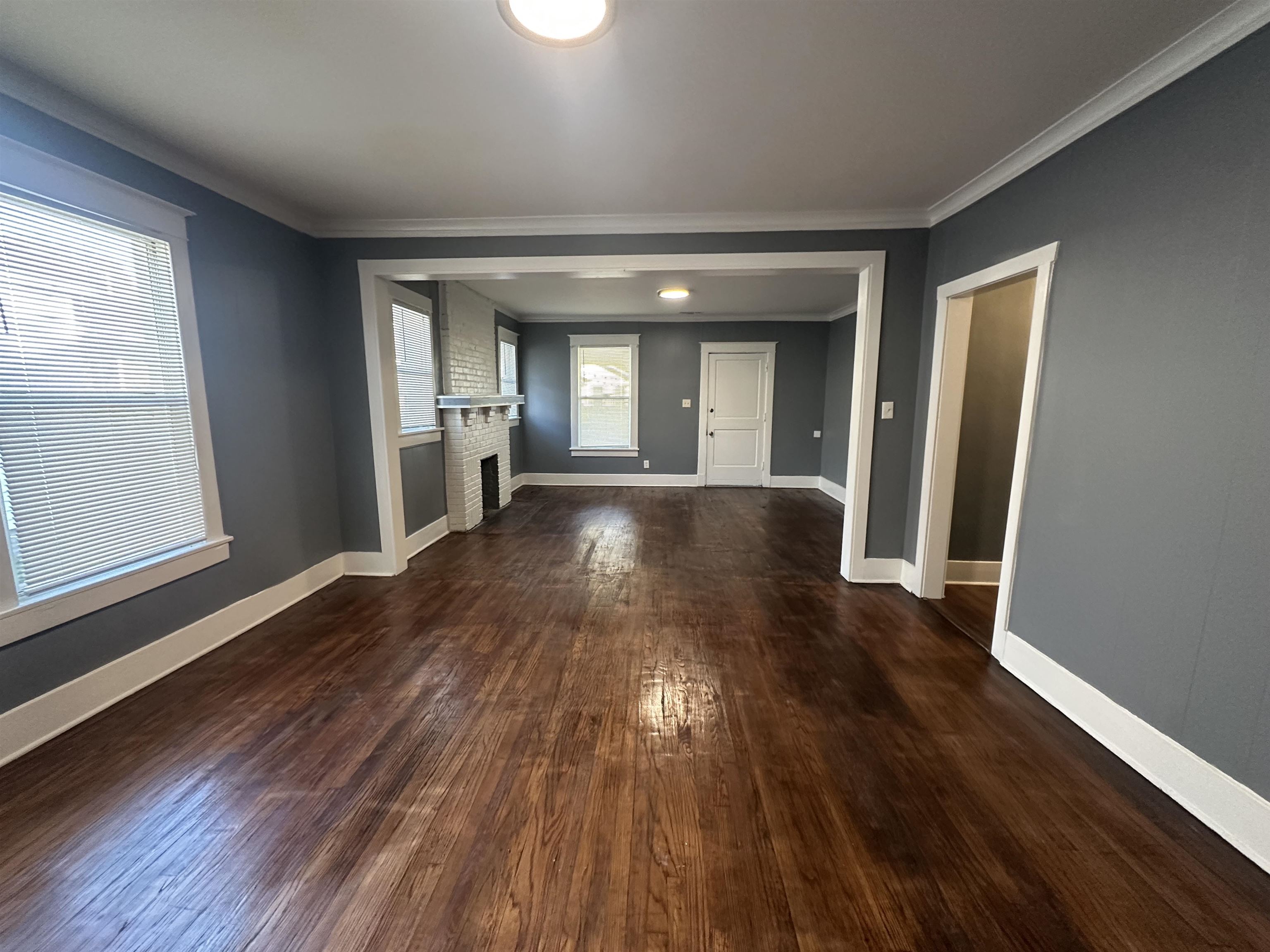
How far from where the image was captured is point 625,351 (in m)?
7.19

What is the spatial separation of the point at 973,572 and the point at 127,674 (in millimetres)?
5029

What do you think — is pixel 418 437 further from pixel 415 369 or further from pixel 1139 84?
pixel 1139 84

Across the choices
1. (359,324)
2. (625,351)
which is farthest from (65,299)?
(625,351)

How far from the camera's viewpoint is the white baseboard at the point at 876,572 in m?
3.64

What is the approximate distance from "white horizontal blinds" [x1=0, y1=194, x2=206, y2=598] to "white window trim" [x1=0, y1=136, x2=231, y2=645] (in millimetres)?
43

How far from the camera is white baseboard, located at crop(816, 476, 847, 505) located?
646 cm

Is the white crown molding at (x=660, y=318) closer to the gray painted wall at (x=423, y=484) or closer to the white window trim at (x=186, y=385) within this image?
the gray painted wall at (x=423, y=484)

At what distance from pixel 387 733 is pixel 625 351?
19.7 feet

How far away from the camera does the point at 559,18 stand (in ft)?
4.79

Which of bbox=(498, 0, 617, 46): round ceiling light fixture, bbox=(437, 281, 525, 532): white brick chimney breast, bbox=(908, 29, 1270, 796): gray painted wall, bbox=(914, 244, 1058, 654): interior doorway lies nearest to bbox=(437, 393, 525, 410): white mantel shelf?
bbox=(437, 281, 525, 532): white brick chimney breast

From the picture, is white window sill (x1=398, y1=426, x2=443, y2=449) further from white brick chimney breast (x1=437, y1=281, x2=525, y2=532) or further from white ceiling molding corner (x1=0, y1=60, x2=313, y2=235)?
white ceiling molding corner (x1=0, y1=60, x2=313, y2=235)

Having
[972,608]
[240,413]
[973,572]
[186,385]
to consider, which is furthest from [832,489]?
[186,385]

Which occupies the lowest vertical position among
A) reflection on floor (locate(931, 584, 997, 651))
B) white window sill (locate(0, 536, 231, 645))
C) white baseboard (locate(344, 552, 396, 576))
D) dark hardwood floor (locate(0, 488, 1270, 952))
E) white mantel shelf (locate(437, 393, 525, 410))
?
dark hardwood floor (locate(0, 488, 1270, 952))

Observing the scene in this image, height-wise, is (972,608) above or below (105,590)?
below
